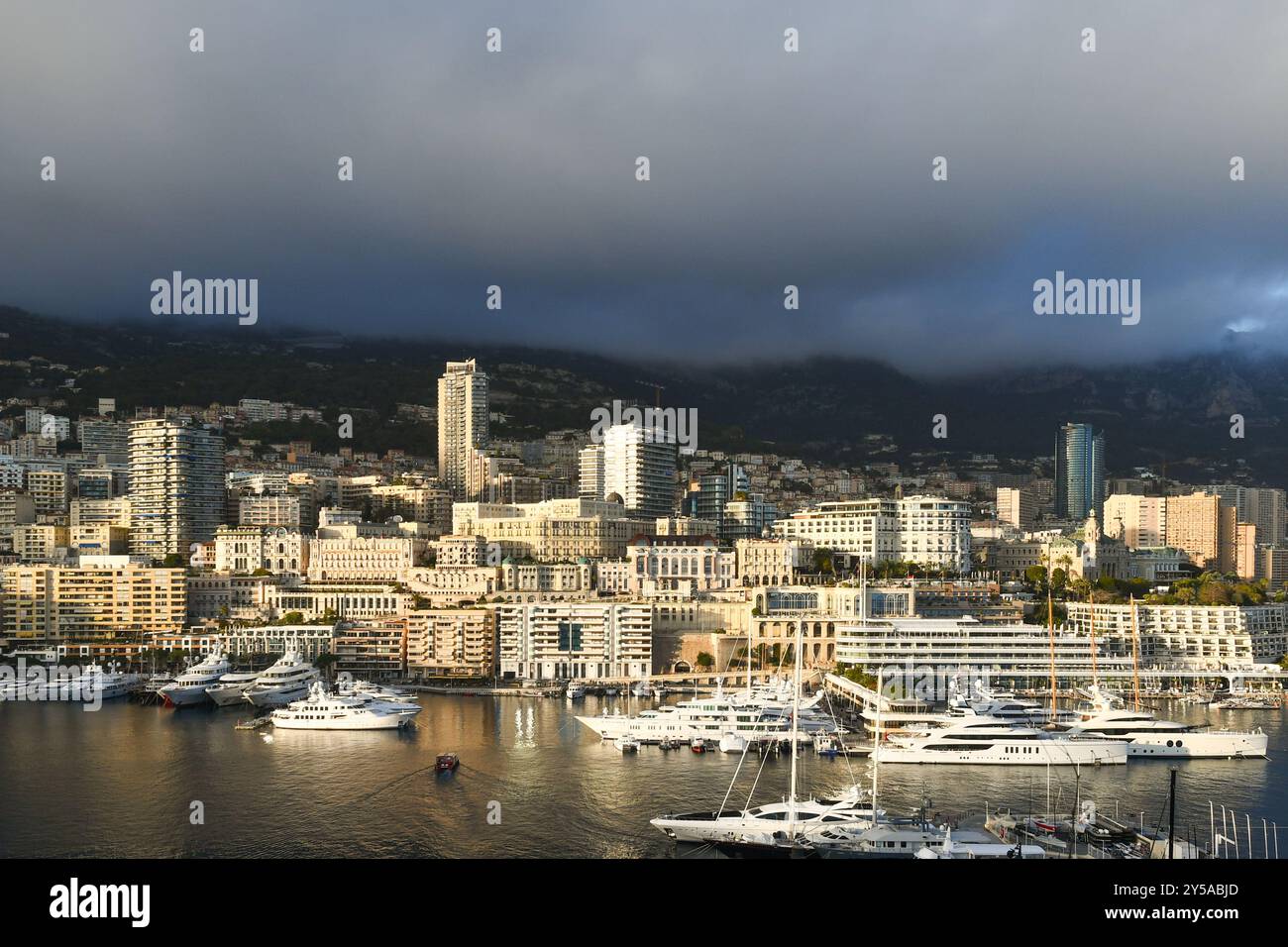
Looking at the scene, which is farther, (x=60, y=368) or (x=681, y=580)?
(x=60, y=368)

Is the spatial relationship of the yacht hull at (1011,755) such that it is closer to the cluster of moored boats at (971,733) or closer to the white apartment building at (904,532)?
the cluster of moored boats at (971,733)

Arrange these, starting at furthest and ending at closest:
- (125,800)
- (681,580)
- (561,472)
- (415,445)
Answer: (415,445) → (561,472) → (681,580) → (125,800)

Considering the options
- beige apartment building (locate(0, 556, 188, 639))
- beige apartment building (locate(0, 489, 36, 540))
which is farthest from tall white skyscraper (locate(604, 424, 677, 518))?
beige apartment building (locate(0, 489, 36, 540))

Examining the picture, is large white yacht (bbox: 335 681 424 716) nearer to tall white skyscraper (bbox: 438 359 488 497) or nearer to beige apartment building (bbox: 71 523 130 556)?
beige apartment building (bbox: 71 523 130 556)

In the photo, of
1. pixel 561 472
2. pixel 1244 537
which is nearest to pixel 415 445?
pixel 561 472

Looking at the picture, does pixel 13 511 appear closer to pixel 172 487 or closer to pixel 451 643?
pixel 172 487
